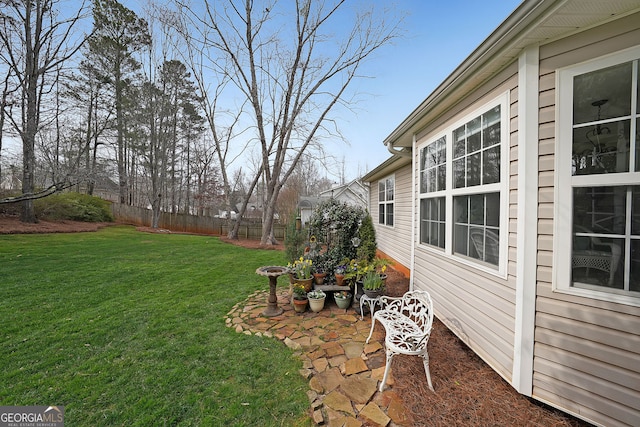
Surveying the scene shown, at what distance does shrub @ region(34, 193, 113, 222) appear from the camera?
503 inches

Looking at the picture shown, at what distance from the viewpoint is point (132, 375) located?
2.36 m

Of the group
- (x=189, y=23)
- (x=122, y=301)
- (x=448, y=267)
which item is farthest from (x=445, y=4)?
(x=189, y=23)

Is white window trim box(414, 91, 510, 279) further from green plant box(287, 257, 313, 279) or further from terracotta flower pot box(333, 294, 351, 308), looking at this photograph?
green plant box(287, 257, 313, 279)

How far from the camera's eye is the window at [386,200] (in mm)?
7418

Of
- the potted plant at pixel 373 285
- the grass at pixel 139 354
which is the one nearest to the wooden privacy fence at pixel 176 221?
the grass at pixel 139 354

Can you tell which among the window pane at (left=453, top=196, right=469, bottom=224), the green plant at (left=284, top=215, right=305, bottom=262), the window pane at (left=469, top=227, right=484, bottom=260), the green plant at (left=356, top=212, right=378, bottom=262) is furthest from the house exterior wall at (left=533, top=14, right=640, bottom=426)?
the green plant at (left=284, top=215, right=305, bottom=262)

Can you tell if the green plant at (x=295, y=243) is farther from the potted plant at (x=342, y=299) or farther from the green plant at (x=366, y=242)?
the potted plant at (x=342, y=299)

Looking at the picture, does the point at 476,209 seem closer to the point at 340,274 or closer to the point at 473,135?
the point at 473,135

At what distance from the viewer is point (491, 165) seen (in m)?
2.36

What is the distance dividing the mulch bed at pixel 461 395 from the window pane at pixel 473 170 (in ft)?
6.16

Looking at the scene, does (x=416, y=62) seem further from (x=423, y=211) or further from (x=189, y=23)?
(x=189, y=23)

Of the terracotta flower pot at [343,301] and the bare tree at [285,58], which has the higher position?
the bare tree at [285,58]

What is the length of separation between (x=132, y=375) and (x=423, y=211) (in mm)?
4138

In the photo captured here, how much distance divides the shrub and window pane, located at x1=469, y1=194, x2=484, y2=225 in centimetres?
1888
